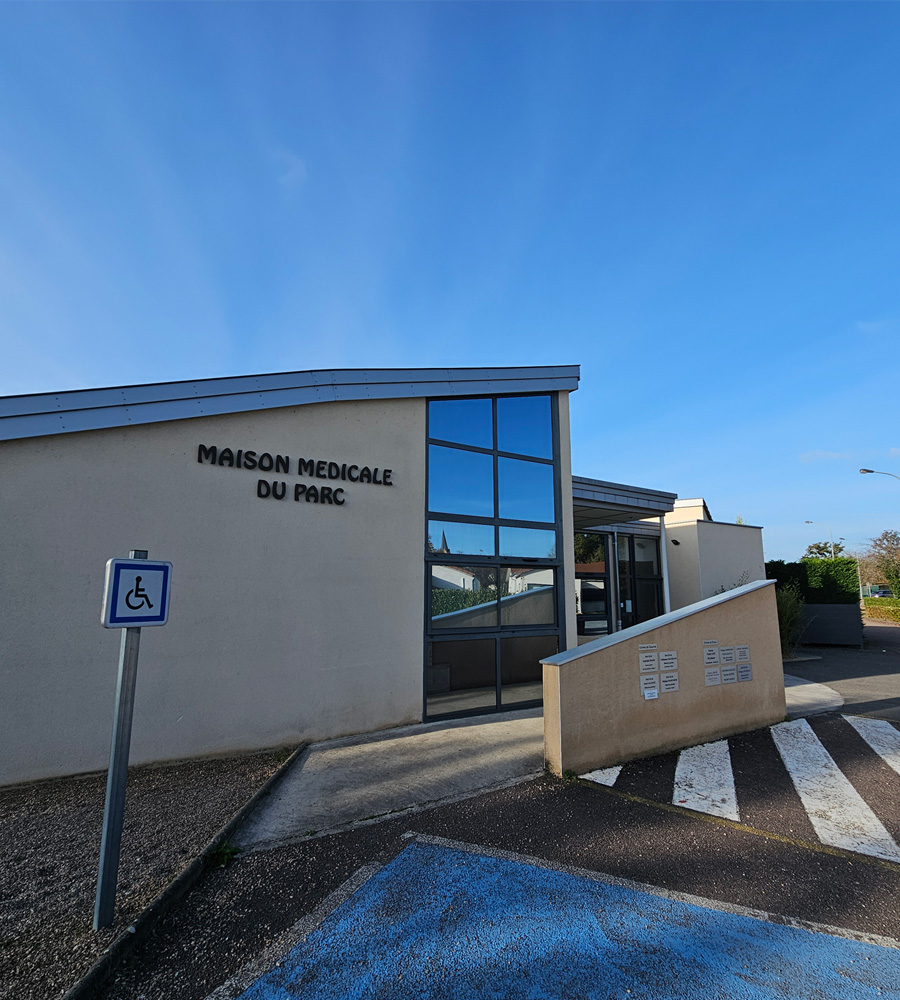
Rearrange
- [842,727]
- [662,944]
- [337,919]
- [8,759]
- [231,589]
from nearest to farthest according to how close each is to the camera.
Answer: [662,944] → [337,919] → [8,759] → [231,589] → [842,727]

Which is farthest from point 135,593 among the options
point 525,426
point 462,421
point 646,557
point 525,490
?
point 646,557

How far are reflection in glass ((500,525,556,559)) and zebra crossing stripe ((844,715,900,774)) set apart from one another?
481 cm

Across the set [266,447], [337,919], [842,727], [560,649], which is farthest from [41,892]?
[842,727]

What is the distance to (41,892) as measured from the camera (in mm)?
3262

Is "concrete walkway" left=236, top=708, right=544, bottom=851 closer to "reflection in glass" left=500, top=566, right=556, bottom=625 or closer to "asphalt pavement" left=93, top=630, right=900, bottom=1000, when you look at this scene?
"asphalt pavement" left=93, top=630, right=900, bottom=1000

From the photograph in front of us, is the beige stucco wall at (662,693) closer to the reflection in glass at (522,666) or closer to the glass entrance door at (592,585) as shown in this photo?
the reflection in glass at (522,666)

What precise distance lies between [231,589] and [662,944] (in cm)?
526

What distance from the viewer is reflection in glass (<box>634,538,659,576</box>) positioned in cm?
1551

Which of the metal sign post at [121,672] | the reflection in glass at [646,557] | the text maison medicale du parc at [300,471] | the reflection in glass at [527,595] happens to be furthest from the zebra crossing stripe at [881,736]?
the reflection in glass at [646,557]

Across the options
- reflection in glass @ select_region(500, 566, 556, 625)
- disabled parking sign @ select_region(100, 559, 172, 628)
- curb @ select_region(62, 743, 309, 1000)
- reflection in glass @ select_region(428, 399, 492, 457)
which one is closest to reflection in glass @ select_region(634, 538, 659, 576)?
reflection in glass @ select_region(500, 566, 556, 625)

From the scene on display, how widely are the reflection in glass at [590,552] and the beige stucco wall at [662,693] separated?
20.6ft

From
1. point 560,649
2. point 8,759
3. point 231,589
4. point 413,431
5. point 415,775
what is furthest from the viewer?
point 560,649

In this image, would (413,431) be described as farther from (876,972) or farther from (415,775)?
(876,972)

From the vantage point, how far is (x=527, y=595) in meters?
8.53
